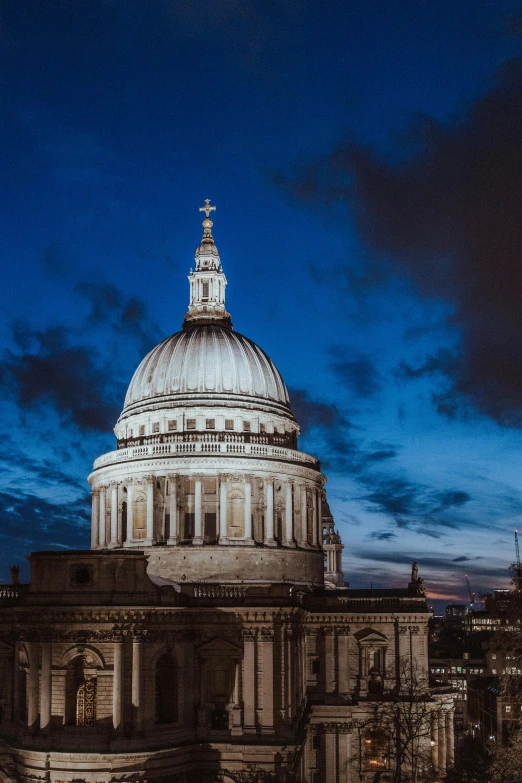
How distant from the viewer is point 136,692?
5666cm

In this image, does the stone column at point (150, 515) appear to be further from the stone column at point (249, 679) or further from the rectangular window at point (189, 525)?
the stone column at point (249, 679)

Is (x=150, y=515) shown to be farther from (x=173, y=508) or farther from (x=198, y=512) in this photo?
(x=198, y=512)

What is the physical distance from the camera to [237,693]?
6088 centimetres

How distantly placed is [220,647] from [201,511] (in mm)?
17352

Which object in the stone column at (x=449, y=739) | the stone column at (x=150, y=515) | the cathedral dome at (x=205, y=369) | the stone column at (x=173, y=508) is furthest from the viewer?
the cathedral dome at (x=205, y=369)

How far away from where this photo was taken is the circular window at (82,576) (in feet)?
192

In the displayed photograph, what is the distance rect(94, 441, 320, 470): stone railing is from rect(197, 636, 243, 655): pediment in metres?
20.1

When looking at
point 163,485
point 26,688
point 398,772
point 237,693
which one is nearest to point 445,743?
point 398,772

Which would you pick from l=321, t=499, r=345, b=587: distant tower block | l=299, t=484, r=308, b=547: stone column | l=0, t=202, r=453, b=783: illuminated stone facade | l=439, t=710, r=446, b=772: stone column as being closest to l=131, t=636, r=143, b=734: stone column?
l=0, t=202, r=453, b=783: illuminated stone facade

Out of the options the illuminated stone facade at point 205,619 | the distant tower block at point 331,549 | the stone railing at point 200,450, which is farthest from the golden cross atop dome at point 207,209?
the distant tower block at point 331,549

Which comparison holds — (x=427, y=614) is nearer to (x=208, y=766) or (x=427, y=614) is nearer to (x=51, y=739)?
(x=208, y=766)

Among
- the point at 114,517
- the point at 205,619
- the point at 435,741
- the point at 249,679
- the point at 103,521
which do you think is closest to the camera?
the point at 249,679

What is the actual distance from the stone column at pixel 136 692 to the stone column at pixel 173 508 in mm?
19957

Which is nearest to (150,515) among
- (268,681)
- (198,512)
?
(198,512)
